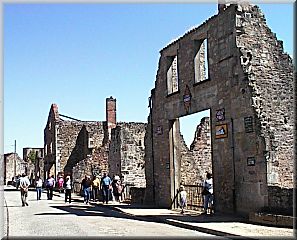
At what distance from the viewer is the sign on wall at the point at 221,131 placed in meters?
16.8

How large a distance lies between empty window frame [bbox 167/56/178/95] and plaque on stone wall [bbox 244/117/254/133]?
589 cm

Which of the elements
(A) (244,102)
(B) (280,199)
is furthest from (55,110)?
(B) (280,199)

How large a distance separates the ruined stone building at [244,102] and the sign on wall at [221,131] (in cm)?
3

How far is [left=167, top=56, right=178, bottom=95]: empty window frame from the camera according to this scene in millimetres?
21203

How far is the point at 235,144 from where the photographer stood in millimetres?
16266

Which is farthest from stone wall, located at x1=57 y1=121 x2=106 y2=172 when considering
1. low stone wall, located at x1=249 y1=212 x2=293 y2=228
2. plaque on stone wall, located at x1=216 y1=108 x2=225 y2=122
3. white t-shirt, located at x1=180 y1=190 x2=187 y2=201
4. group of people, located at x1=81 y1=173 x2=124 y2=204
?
low stone wall, located at x1=249 y1=212 x2=293 y2=228

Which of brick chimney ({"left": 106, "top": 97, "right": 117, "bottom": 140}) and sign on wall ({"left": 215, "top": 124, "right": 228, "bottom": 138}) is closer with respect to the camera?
sign on wall ({"left": 215, "top": 124, "right": 228, "bottom": 138})

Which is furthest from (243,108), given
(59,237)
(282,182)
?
(59,237)

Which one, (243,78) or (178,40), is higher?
(178,40)

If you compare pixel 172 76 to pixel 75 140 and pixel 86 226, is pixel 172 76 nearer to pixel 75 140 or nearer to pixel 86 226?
pixel 86 226

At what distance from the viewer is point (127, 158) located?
3025 centimetres

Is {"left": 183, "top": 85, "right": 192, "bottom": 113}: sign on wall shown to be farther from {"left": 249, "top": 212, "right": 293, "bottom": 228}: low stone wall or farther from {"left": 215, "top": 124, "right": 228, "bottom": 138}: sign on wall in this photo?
{"left": 249, "top": 212, "right": 293, "bottom": 228}: low stone wall

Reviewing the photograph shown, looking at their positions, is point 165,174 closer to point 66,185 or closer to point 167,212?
point 167,212

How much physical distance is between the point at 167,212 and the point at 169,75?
5.67 meters
